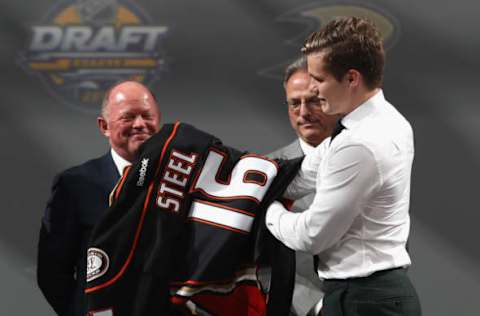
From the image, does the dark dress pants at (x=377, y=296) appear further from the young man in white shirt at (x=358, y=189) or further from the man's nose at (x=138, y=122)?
the man's nose at (x=138, y=122)

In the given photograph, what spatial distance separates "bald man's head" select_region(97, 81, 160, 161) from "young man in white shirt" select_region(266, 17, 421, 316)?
638mm

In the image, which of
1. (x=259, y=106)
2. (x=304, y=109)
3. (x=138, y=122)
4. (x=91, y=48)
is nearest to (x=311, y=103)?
(x=304, y=109)

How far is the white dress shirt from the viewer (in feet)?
4.91

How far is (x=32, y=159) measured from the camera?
11.0 feet

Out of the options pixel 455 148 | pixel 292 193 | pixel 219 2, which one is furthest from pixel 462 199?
pixel 292 193

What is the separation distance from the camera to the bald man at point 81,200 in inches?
78.9

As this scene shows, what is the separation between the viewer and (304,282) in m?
2.12

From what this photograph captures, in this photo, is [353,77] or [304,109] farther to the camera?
[304,109]

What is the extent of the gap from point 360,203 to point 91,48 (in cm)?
214

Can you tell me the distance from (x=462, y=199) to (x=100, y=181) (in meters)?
1.92

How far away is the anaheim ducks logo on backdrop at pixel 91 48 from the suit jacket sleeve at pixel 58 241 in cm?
140

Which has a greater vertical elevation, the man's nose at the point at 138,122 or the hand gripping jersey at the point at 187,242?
the man's nose at the point at 138,122

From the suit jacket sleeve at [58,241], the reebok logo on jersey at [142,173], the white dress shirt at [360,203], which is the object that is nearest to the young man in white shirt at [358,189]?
the white dress shirt at [360,203]

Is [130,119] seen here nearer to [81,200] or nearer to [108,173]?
[108,173]
